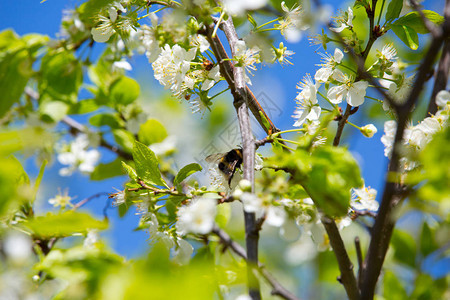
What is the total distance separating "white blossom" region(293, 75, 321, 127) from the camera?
4.38ft

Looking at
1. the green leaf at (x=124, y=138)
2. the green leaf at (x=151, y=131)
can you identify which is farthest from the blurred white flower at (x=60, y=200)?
the green leaf at (x=151, y=131)

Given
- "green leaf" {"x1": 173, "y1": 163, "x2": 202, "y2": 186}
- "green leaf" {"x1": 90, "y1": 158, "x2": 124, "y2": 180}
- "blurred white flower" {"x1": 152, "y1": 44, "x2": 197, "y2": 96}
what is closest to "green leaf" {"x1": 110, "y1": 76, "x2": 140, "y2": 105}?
"green leaf" {"x1": 90, "y1": 158, "x2": 124, "y2": 180}

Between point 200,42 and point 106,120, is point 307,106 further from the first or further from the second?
→ point 106,120

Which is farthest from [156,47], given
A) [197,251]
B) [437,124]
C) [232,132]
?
[437,124]

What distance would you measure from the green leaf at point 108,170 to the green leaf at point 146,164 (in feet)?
2.93

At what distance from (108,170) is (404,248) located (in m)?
1.39

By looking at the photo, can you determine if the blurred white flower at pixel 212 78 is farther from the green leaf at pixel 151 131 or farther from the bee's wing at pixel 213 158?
the green leaf at pixel 151 131

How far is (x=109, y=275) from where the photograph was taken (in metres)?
0.64

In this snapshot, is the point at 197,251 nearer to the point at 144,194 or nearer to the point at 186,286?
the point at 144,194

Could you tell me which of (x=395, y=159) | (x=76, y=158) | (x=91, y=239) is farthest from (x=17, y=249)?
(x=76, y=158)

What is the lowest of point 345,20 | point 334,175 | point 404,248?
point 404,248

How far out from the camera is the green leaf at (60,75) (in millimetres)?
1840

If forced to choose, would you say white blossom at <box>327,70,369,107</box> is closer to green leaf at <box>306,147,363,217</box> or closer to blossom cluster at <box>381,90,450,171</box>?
blossom cluster at <box>381,90,450,171</box>

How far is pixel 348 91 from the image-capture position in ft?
4.30
